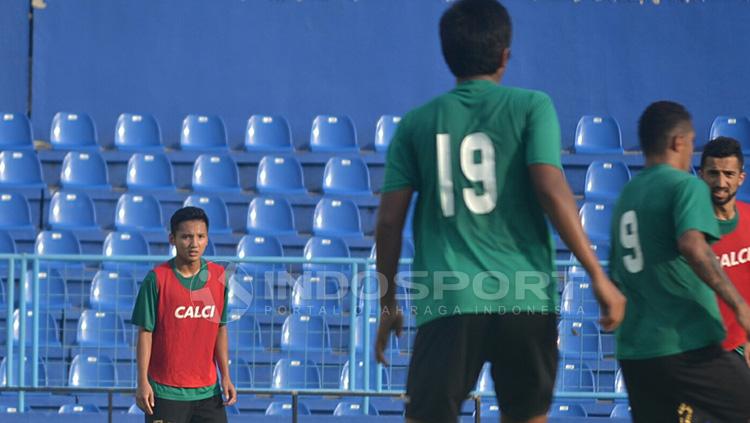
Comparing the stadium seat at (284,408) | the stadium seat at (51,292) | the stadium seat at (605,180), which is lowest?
the stadium seat at (284,408)

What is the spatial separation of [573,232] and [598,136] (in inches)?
372

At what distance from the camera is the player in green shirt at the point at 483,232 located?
11.7 ft

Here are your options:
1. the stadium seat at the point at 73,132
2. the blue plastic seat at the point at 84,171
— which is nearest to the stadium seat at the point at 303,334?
the blue plastic seat at the point at 84,171

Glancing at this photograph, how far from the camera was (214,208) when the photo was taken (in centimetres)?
1192

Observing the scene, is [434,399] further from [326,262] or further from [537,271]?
[326,262]

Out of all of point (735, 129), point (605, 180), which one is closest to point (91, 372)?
point (605, 180)

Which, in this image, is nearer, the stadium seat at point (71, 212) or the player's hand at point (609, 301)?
the player's hand at point (609, 301)

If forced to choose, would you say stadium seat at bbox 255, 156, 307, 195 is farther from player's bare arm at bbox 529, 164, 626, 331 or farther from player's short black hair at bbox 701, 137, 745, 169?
player's bare arm at bbox 529, 164, 626, 331

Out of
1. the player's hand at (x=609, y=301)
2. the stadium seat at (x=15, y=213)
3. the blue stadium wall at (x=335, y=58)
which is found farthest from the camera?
the blue stadium wall at (x=335, y=58)

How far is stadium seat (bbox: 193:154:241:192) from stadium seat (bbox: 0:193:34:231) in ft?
5.51

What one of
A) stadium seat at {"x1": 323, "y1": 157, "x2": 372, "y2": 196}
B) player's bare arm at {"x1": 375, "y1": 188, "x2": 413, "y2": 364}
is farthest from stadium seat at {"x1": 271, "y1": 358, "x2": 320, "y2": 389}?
player's bare arm at {"x1": 375, "y1": 188, "x2": 413, "y2": 364}

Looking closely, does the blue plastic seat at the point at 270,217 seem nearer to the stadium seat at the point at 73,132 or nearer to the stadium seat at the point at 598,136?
the stadium seat at the point at 73,132

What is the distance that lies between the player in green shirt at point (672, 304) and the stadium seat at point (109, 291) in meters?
6.69

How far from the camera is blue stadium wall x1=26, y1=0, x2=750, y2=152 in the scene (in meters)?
13.3
